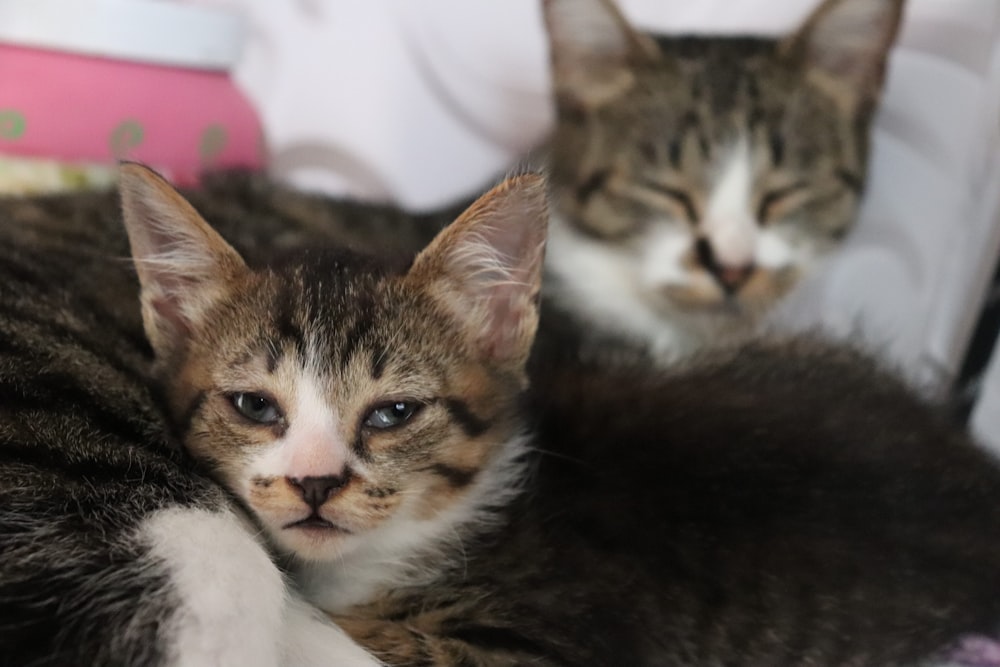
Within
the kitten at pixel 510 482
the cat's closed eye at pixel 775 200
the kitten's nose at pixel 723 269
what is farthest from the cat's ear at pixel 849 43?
the kitten at pixel 510 482

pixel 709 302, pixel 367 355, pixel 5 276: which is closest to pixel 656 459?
pixel 367 355

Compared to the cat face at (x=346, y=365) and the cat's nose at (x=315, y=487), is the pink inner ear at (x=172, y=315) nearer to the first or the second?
the cat face at (x=346, y=365)

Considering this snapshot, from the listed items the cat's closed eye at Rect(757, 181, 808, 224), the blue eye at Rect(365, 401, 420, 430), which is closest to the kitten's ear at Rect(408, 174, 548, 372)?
the blue eye at Rect(365, 401, 420, 430)

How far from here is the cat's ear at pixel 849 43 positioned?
140 cm

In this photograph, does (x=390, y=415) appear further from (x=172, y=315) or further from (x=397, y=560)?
(x=172, y=315)

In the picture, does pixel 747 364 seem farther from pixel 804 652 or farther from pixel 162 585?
pixel 162 585

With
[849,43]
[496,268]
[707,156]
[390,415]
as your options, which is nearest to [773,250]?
[707,156]

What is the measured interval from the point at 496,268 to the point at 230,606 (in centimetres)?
47

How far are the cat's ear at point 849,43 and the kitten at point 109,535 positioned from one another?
1.17 metres

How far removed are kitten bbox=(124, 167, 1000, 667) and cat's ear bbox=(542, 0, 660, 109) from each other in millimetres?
632

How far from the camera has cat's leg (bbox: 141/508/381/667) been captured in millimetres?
783

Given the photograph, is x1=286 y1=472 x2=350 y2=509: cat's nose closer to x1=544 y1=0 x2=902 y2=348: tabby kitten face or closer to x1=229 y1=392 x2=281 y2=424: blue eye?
x1=229 y1=392 x2=281 y2=424: blue eye

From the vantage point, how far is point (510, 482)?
3.52 ft

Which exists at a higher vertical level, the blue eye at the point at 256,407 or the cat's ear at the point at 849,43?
the cat's ear at the point at 849,43
